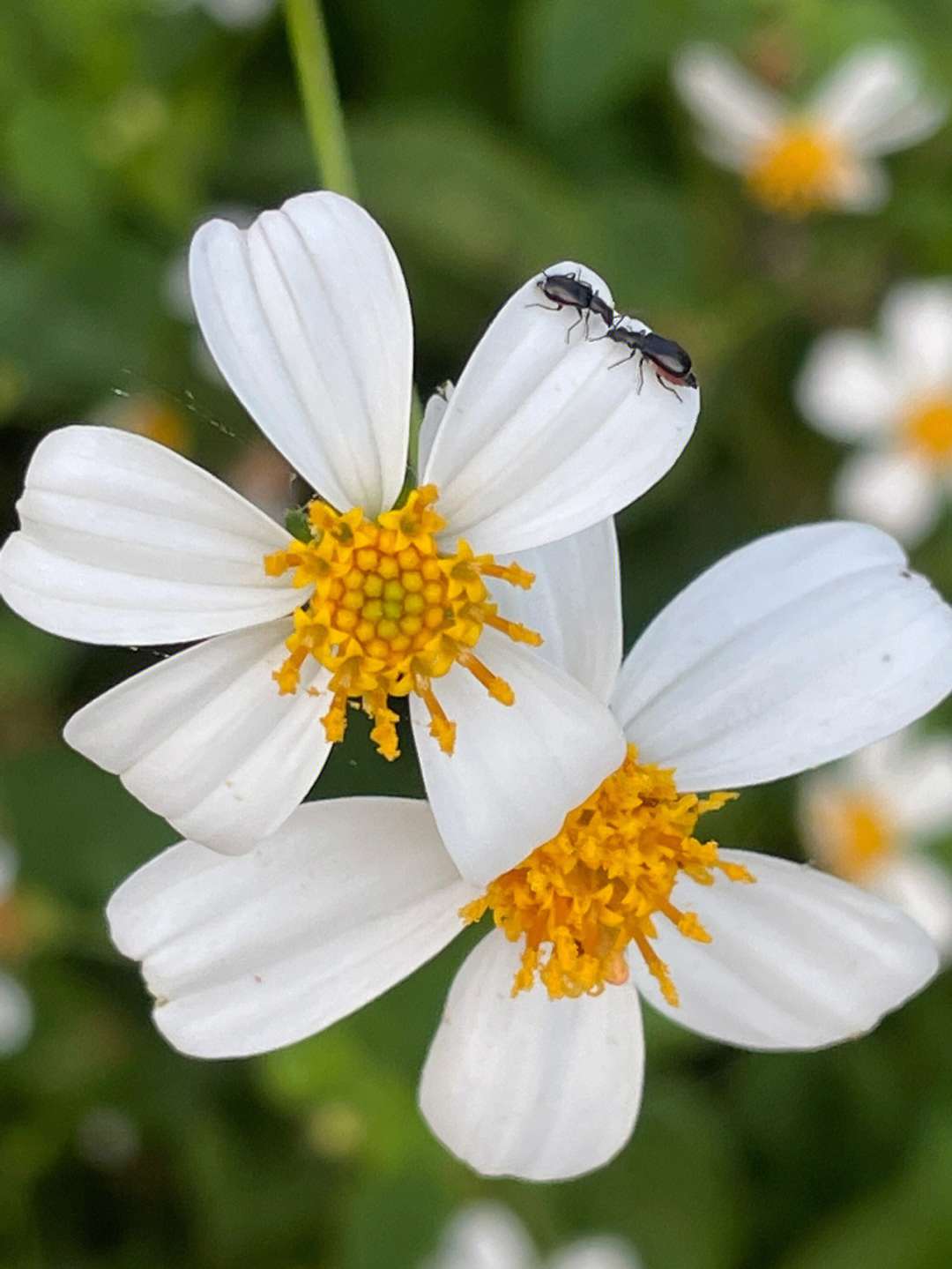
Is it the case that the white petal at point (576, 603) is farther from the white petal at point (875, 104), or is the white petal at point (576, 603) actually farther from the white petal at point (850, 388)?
the white petal at point (875, 104)

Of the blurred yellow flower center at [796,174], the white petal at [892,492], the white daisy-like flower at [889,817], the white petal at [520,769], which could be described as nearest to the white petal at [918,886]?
the white daisy-like flower at [889,817]

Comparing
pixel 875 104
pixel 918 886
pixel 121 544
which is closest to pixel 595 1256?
pixel 918 886

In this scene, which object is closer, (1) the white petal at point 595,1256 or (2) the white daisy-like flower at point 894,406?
(1) the white petal at point 595,1256

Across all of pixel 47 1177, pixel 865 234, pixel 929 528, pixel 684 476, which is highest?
pixel 865 234

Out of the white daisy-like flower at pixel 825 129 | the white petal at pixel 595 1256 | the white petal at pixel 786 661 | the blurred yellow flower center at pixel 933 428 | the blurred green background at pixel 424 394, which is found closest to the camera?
the white petal at pixel 786 661

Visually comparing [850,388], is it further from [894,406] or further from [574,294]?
[574,294]

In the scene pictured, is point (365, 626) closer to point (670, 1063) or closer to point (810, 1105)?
point (670, 1063)

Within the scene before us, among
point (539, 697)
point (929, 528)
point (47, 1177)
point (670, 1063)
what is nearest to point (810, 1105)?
point (670, 1063)
